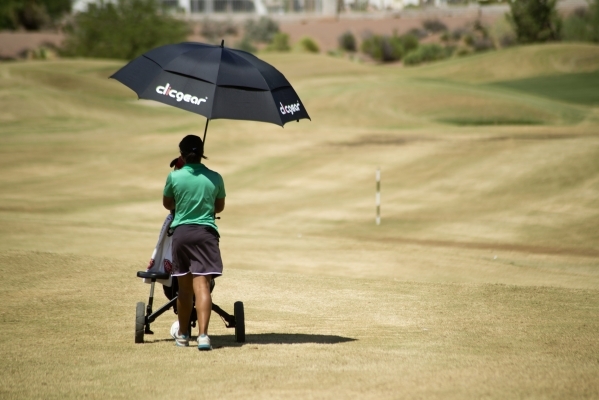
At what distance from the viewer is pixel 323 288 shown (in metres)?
12.7

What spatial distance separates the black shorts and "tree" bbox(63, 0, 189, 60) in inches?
3414

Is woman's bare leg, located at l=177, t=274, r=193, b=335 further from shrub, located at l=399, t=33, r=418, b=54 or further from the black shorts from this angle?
shrub, located at l=399, t=33, r=418, b=54

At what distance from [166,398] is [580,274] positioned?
11.2 metres

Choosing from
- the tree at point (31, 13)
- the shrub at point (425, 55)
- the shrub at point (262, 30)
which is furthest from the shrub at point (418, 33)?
the tree at point (31, 13)

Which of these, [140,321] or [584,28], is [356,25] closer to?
[584,28]

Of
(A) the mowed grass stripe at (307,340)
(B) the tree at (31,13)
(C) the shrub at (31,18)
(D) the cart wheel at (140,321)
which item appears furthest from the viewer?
(C) the shrub at (31,18)

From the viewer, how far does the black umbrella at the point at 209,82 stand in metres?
8.15

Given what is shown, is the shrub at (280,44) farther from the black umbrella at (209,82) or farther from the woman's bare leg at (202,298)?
the woman's bare leg at (202,298)

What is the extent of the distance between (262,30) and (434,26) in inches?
917

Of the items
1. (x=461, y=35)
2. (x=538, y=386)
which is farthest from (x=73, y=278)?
(x=461, y=35)

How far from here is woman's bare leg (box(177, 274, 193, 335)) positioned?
27.2 feet

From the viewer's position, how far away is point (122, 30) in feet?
312

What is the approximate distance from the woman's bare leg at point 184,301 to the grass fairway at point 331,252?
0.74 ft

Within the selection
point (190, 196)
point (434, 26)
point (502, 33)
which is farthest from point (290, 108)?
point (434, 26)
